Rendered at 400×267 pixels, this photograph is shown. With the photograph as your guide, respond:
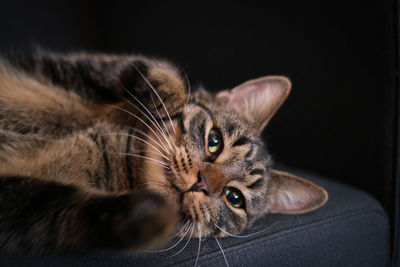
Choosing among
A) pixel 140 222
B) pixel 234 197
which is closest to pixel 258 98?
pixel 234 197

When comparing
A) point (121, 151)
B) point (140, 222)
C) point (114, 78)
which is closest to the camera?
point (140, 222)

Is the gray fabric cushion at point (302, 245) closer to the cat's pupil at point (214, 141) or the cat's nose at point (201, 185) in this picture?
the cat's nose at point (201, 185)

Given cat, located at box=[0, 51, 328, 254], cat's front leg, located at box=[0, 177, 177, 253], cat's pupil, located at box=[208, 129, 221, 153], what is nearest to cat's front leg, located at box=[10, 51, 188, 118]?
cat, located at box=[0, 51, 328, 254]

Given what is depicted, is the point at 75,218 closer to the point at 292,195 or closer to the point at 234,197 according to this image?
the point at 234,197

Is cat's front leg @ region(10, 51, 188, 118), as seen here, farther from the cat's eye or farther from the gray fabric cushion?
the gray fabric cushion

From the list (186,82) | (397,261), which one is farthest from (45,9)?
(397,261)

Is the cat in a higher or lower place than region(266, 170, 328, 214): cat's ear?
higher

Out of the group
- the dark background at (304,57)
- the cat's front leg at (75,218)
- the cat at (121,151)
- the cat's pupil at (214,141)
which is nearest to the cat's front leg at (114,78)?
the cat at (121,151)
